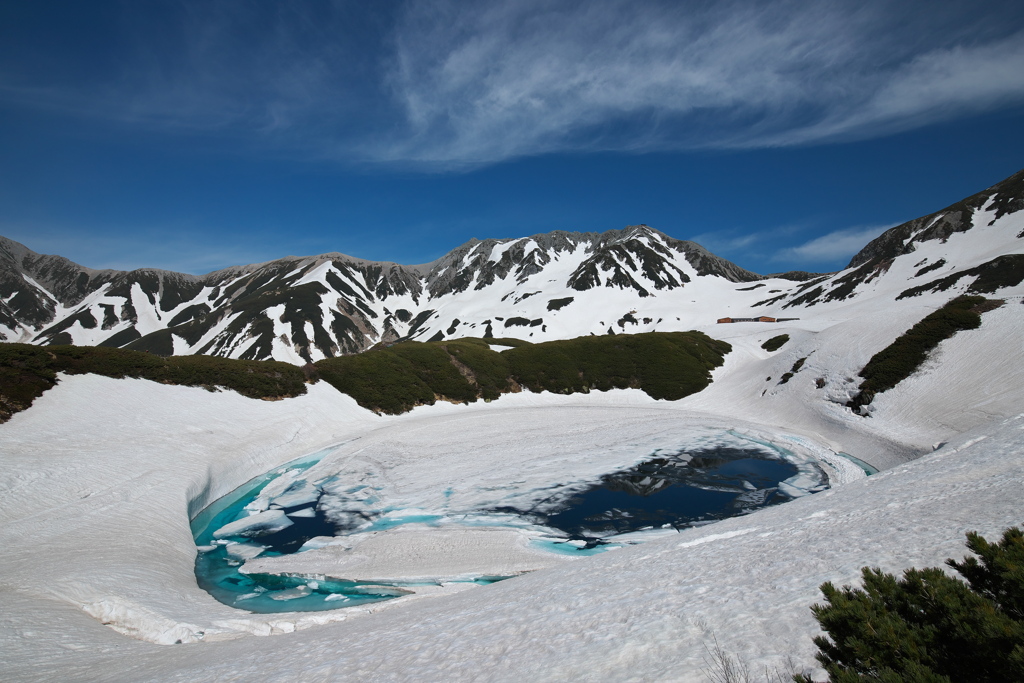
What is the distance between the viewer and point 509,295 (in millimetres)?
156750

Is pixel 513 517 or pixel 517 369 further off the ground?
pixel 517 369

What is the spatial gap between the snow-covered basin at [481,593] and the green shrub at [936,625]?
1.52 meters

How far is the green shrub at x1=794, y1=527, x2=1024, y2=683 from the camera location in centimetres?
305

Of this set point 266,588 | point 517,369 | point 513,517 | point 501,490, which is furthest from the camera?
point 517,369

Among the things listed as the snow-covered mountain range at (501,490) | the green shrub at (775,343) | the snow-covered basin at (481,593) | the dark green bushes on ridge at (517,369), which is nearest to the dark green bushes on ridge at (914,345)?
the snow-covered mountain range at (501,490)

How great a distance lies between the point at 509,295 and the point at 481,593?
14821cm

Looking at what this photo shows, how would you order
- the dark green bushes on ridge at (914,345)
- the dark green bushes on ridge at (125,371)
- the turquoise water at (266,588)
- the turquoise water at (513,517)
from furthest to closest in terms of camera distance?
the dark green bushes on ridge at (914,345) → the dark green bushes on ridge at (125,371) → the turquoise water at (513,517) → the turquoise water at (266,588)

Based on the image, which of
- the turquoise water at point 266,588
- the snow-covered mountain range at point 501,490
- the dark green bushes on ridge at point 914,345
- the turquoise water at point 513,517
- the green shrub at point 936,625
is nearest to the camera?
the green shrub at point 936,625

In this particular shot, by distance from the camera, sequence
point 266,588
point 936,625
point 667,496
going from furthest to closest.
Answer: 1. point 667,496
2. point 266,588
3. point 936,625

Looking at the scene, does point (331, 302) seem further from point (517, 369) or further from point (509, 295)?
point (517, 369)

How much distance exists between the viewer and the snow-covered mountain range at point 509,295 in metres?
95.5

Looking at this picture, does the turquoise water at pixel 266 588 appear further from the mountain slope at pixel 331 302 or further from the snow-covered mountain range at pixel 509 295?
the mountain slope at pixel 331 302

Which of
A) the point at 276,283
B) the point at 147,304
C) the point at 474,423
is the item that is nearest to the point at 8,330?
the point at 147,304

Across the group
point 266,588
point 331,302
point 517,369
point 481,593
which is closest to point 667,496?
point 481,593
